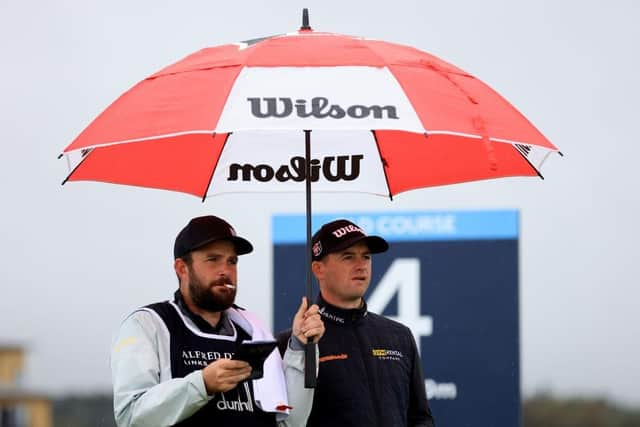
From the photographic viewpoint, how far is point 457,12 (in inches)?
213

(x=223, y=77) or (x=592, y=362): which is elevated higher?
(x=223, y=77)

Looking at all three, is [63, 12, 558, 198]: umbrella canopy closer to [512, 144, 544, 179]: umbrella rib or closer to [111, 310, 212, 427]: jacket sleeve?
[512, 144, 544, 179]: umbrella rib

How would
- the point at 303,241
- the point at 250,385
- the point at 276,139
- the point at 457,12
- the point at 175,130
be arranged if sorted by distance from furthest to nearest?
the point at 457,12 < the point at 303,241 < the point at 276,139 < the point at 250,385 < the point at 175,130

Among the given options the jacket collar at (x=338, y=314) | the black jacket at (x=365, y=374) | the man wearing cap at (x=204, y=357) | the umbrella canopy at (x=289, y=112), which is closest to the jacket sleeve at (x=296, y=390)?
the man wearing cap at (x=204, y=357)

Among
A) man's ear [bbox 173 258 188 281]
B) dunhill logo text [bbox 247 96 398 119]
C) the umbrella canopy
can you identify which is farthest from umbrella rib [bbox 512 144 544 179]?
man's ear [bbox 173 258 188 281]

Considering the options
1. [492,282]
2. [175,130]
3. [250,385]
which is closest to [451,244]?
[492,282]

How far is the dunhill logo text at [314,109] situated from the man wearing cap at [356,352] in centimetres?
62

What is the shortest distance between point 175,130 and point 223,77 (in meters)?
0.21

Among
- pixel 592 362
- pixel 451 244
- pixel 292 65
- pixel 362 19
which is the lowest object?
pixel 592 362

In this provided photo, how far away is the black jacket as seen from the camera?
11.5 feet

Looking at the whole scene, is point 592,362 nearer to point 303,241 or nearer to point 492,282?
point 492,282

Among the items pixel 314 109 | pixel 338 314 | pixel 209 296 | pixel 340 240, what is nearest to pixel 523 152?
pixel 340 240

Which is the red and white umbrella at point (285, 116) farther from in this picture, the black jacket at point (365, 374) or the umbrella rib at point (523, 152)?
the black jacket at point (365, 374)

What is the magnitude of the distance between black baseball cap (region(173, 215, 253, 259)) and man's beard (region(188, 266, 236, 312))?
0.08 m
